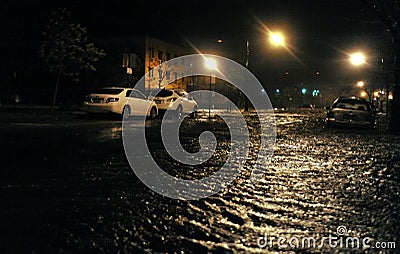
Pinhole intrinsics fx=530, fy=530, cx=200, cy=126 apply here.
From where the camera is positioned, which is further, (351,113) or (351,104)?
(351,104)

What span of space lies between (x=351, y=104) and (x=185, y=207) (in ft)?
63.9

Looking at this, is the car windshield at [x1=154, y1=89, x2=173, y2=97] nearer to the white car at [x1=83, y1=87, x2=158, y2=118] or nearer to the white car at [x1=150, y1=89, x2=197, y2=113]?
the white car at [x1=150, y1=89, x2=197, y2=113]

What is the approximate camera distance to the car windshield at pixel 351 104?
24.2 metres

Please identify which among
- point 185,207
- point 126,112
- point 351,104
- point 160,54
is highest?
point 160,54

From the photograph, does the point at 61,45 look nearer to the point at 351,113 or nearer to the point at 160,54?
the point at 351,113

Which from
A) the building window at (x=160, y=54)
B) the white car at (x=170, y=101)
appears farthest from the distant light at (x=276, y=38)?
the building window at (x=160, y=54)

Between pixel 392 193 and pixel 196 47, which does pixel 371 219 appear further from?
pixel 196 47

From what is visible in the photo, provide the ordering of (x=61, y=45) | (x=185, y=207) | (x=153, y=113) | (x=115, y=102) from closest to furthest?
(x=185, y=207), (x=115, y=102), (x=153, y=113), (x=61, y=45)

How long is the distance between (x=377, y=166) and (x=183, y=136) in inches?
311

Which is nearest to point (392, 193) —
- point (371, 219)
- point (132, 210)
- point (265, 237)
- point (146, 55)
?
point (371, 219)

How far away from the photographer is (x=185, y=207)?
668 centimetres

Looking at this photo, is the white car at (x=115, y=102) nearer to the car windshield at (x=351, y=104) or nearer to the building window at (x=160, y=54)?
the car windshield at (x=351, y=104)

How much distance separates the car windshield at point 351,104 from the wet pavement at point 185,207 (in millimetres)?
12742

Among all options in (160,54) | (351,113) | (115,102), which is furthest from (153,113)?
(160,54)
